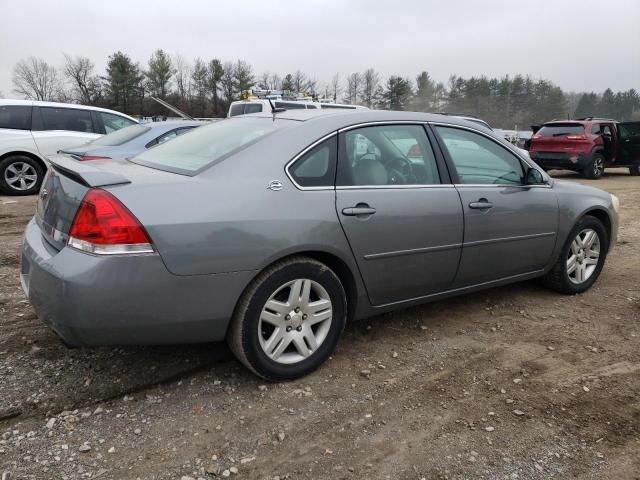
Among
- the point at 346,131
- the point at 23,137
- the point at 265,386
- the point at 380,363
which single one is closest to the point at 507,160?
the point at 346,131

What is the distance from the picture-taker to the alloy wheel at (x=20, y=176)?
8723mm

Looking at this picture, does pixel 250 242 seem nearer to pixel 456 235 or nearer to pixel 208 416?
pixel 208 416

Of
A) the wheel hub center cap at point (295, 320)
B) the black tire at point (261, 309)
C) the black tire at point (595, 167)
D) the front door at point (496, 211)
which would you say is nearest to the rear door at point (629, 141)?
the black tire at point (595, 167)

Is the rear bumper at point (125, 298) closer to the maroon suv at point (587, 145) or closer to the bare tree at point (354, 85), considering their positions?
the maroon suv at point (587, 145)

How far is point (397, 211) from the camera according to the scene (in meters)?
3.02

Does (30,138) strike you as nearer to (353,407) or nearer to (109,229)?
(109,229)

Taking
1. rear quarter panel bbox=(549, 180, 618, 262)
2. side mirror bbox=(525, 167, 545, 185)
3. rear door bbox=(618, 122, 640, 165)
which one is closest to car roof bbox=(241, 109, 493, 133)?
side mirror bbox=(525, 167, 545, 185)

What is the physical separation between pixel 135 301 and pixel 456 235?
1973 mm

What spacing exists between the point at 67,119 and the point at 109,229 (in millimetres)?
8284

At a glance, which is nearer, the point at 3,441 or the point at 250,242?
the point at 3,441

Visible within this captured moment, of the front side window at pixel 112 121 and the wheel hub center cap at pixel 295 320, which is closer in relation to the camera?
the wheel hub center cap at pixel 295 320

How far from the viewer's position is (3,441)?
227cm

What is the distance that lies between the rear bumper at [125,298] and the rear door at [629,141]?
15.6m

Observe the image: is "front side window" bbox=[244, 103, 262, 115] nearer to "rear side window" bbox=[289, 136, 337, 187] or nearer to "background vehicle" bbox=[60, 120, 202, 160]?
"background vehicle" bbox=[60, 120, 202, 160]
